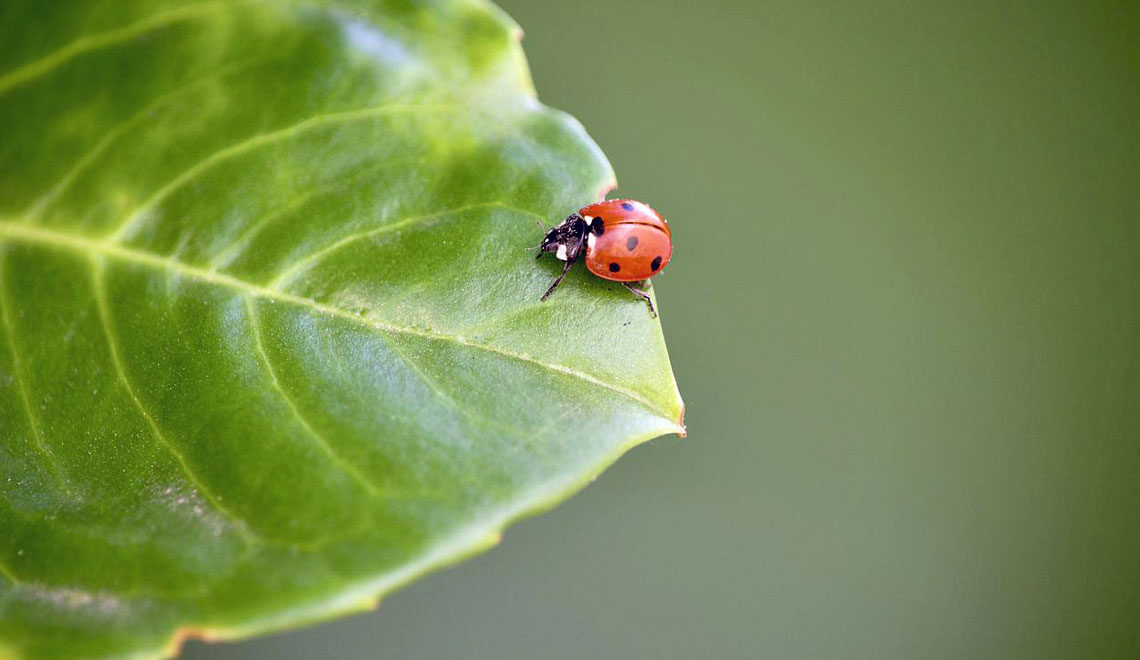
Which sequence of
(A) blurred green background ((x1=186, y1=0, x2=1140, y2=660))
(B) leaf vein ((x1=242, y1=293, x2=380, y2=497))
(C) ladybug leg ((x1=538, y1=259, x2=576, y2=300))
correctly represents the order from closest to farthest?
1. (B) leaf vein ((x1=242, y1=293, x2=380, y2=497))
2. (C) ladybug leg ((x1=538, y1=259, x2=576, y2=300))
3. (A) blurred green background ((x1=186, y1=0, x2=1140, y2=660))

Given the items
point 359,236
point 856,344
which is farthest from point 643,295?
point 856,344

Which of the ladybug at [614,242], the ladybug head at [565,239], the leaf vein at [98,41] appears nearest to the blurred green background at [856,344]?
the ladybug at [614,242]

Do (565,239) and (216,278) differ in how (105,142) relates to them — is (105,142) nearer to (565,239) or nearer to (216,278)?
(216,278)

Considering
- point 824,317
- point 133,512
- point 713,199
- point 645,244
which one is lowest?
point 133,512

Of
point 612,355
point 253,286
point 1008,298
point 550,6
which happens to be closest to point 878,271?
point 1008,298

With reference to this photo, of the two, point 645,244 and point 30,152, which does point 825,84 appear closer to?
point 645,244

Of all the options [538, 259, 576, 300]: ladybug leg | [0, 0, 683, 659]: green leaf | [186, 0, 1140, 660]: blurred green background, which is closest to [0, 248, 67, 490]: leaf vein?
[0, 0, 683, 659]: green leaf

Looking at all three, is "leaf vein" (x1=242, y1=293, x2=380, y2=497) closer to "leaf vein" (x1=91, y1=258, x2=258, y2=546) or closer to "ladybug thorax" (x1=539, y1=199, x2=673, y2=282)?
"leaf vein" (x1=91, y1=258, x2=258, y2=546)
